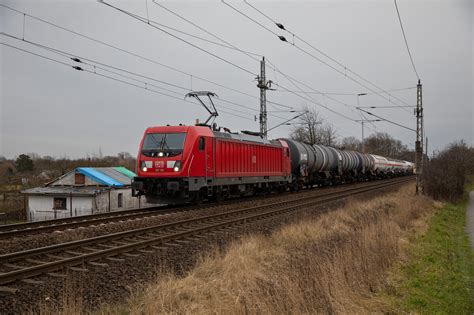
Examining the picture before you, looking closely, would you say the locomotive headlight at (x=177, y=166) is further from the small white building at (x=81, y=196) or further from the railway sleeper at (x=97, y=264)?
the small white building at (x=81, y=196)

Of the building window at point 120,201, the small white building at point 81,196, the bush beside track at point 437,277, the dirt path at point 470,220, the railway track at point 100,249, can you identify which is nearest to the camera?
the railway track at point 100,249

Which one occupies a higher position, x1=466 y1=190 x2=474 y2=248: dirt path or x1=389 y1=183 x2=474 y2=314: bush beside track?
x1=389 y1=183 x2=474 y2=314: bush beside track

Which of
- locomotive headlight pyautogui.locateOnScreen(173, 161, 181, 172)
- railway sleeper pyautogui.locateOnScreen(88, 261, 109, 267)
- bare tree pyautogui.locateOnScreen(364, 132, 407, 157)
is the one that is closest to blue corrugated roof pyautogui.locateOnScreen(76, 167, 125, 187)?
locomotive headlight pyautogui.locateOnScreen(173, 161, 181, 172)

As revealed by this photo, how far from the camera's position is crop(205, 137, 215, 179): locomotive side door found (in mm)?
16781

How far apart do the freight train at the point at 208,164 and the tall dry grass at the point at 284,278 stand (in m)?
5.35

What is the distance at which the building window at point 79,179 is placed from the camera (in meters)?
38.6

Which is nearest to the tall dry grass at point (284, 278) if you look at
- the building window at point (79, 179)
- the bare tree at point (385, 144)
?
the building window at point (79, 179)

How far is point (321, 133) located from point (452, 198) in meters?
44.2

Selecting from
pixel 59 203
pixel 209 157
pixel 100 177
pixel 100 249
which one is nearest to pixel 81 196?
pixel 100 177

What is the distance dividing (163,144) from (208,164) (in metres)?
2.01

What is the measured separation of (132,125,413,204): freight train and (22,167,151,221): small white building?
15.3 m

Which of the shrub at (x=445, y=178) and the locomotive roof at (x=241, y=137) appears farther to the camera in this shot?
the shrub at (x=445, y=178)

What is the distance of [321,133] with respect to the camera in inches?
2874

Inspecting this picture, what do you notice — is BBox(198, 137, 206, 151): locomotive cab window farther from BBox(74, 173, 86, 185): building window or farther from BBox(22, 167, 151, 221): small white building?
BBox(74, 173, 86, 185): building window
